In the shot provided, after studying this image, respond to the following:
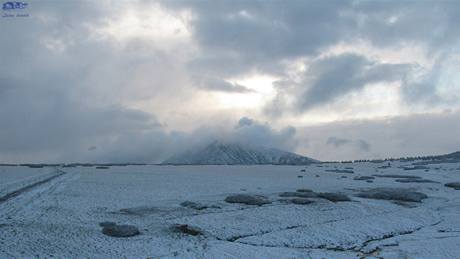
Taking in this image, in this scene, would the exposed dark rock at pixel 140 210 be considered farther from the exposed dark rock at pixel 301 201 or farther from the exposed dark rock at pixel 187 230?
the exposed dark rock at pixel 301 201

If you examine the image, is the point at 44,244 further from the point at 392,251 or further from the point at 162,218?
the point at 392,251

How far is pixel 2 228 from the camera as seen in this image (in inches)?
831

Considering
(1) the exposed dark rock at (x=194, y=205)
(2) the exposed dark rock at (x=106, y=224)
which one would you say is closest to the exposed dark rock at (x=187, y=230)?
(2) the exposed dark rock at (x=106, y=224)

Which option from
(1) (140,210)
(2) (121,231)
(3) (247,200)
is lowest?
(2) (121,231)

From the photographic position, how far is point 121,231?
2084 cm

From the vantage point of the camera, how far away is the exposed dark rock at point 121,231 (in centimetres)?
2067

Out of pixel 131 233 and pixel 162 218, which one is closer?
pixel 131 233

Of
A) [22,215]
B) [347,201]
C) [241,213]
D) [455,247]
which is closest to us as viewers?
[455,247]

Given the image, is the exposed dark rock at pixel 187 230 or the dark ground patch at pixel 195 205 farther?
the dark ground patch at pixel 195 205

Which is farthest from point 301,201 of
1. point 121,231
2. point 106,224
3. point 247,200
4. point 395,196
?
point 121,231

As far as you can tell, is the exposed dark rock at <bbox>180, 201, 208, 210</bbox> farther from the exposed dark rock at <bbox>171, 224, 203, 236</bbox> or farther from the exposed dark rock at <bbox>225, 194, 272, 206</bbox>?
the exposed dark rock at <bbox>171, 224, 203, 236</bbox>

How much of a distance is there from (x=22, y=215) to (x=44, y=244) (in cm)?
715

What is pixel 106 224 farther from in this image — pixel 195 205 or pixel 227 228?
pixel 195 205

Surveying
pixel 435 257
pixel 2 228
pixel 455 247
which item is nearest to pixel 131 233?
pixel 2 228
